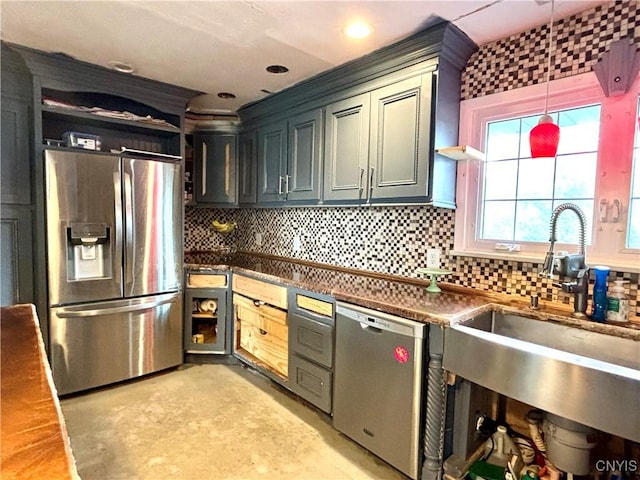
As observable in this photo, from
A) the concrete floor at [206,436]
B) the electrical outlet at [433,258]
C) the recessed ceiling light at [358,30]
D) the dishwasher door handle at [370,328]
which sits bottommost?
the concrete floor at [206,436]

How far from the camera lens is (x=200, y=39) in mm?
2072

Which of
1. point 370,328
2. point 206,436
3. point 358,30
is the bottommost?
point 206,436

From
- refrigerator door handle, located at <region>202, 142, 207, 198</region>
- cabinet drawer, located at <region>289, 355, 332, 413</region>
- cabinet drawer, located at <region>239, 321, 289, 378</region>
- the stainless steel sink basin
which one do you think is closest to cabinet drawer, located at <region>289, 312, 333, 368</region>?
cabinet drawer, located at <region>289, 355, 332, 413</region>

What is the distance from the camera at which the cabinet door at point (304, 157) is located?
2615mm

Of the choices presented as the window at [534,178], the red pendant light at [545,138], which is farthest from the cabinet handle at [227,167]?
the red pendant light at [545,138]

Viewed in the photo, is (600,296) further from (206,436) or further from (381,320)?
(206,436)

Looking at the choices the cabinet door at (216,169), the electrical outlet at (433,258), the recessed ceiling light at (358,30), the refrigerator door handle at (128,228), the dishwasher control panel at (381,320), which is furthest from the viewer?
the cabinet door at (216,169)

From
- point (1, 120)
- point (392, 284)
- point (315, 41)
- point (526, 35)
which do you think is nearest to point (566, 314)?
point (392, 284)

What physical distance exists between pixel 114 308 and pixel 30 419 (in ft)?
6.56

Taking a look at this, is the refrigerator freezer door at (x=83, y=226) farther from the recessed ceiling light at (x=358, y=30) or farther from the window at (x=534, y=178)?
the window at (x=534, y=178)

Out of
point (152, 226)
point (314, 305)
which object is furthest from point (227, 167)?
point (314, 305)

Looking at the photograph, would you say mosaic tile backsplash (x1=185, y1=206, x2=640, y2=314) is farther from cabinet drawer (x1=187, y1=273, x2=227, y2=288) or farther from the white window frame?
cabinet drawer (x1=187, y1=273, x2=227, y2=288)

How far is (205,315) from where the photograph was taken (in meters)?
3.12

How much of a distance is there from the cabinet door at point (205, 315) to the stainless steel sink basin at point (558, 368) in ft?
6.77
